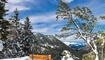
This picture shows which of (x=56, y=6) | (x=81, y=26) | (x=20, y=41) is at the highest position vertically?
(x=56, y=6)

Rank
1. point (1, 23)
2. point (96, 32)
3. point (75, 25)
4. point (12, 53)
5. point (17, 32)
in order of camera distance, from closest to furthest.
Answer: point (96, 32), point (75, 25), point (1, 23), point (12, 53), point (17, 32)

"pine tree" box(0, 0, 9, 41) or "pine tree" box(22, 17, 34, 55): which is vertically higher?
"pine tree" box(0, 0, 9, 41)

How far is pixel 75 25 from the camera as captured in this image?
52.2 feet

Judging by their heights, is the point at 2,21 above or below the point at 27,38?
above

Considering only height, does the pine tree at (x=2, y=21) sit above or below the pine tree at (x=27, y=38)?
above

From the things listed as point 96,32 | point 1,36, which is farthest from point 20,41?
point 96,32

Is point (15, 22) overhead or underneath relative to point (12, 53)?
overhead

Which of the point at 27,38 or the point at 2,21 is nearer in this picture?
the point at 2,21

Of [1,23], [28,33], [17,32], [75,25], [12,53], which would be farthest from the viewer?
[28,33]

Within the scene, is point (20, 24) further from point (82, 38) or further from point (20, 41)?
point (82, 38)

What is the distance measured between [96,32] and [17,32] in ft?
81.1

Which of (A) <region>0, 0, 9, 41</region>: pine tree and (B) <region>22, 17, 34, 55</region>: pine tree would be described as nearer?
(A) <region>0, 0, 9, 41</region>: pine tree

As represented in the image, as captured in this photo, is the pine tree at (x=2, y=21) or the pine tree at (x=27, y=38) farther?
the pine tree at (x=27, y=38)

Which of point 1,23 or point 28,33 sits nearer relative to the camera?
point 1,23
